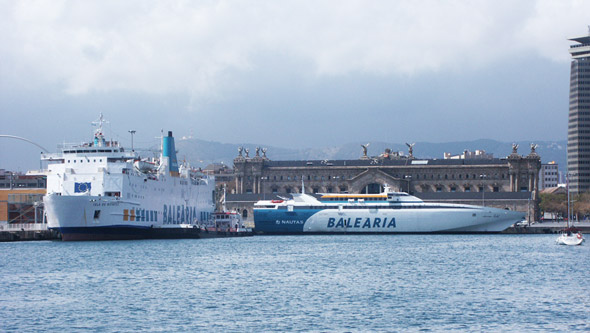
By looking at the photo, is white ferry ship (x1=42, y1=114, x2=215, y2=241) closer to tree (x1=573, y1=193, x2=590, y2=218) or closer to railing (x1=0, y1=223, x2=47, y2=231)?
railing (x1=0, y1=223, x2=47, y2=231)

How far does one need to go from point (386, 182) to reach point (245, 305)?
101975mm

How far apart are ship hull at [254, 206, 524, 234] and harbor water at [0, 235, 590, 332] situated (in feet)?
124

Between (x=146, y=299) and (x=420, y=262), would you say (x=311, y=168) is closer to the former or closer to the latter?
(x=420, y=262)

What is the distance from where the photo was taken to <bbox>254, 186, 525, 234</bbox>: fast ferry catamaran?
105750mm

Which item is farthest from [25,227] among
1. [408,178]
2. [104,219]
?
[408,178]

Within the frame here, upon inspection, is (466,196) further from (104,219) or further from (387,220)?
(104,219)

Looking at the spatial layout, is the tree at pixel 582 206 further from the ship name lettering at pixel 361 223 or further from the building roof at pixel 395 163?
the ship name lettering at pixel 361 223

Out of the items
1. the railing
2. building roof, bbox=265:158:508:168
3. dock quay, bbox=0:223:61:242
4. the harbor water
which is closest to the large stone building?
building roof, bbox=265:158:508:168

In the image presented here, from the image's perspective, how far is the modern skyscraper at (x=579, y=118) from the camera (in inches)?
7303

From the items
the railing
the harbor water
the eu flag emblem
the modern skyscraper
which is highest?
the modern skyscraper

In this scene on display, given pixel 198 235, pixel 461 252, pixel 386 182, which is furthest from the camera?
pixel 386 182

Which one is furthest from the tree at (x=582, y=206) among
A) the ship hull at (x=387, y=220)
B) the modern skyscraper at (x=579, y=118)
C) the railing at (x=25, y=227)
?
the railing at (x=25, y=227)

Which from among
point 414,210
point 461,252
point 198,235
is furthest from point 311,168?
point 461,252

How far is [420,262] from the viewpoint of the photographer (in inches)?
2266
